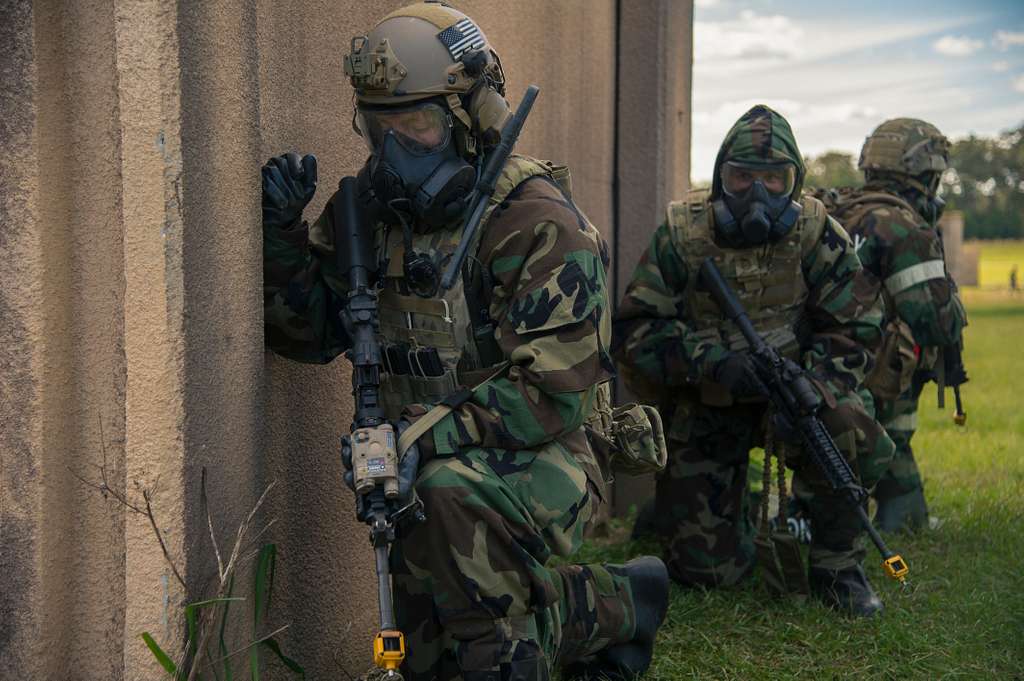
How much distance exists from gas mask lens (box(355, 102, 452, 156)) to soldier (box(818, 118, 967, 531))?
303 cm

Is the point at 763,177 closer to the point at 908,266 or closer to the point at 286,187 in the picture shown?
the point at 908,266

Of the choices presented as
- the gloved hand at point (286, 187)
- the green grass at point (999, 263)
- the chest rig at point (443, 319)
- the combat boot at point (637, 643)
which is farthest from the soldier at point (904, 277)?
the green grass at point (999, 263)

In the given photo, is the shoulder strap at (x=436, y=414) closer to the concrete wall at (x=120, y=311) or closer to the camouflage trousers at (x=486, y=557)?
the camouflage trousers at (x=486, y=557)

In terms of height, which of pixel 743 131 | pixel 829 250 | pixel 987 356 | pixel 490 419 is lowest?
pixel 987 356

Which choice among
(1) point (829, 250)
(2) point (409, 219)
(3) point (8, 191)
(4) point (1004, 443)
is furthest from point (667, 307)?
(4) point (1004, 443)

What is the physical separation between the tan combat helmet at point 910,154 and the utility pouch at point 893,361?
2.42 ft

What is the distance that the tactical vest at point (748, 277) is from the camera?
169 inches

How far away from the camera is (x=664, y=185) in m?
5.62

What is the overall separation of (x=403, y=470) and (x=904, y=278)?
3.42 metres

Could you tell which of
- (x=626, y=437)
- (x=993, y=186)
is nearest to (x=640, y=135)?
(x=626, y=437)

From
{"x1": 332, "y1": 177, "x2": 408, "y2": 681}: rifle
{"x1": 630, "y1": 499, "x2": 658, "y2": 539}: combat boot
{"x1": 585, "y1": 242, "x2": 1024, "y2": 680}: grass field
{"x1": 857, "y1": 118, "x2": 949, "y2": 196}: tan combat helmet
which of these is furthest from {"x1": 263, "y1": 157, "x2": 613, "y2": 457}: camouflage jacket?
{"x1": 857, "y1": 118, "x2": 949, "y2": 196}: tan combat helmet

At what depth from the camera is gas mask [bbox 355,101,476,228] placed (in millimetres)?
2721

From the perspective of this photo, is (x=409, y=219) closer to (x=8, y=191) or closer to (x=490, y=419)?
(x=490, y=419)

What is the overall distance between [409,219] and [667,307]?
73.2 inches
